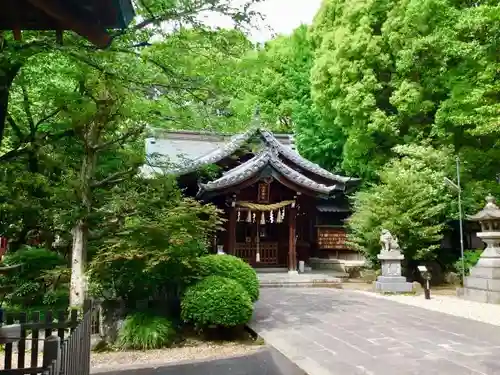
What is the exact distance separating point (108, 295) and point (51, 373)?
632 centimetres

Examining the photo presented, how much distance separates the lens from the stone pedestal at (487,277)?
1180cm

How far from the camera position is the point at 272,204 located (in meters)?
18.1

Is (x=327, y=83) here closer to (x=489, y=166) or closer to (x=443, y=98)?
(x=443, y=98)

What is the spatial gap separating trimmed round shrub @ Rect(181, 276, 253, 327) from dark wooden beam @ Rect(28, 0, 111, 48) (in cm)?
541

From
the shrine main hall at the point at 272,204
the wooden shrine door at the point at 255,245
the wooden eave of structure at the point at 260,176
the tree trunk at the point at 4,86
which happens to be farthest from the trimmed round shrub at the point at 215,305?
the wooden shrine door at the point at 255,245

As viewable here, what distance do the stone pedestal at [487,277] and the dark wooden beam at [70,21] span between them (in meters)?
12.4

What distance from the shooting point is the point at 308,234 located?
21.5 m

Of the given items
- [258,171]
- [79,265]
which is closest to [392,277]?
[258,171]

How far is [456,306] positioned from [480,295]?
1514mm

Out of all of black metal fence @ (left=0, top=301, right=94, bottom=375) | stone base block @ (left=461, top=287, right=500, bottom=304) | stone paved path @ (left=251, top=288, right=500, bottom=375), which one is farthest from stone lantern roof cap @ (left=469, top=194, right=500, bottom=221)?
black metal fence @ (left=0, top=301, right=94, bottom=375)

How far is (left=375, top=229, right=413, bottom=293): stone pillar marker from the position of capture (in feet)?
45.2

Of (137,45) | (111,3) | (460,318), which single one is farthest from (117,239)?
(460,318)

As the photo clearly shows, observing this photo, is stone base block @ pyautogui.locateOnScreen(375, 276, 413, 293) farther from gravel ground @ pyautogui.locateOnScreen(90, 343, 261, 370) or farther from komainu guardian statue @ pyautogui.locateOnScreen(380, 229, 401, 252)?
gravel ground @ pyautogui.locateOnScreen(90, 343, 261, 370)

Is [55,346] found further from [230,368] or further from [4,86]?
[230,368]
